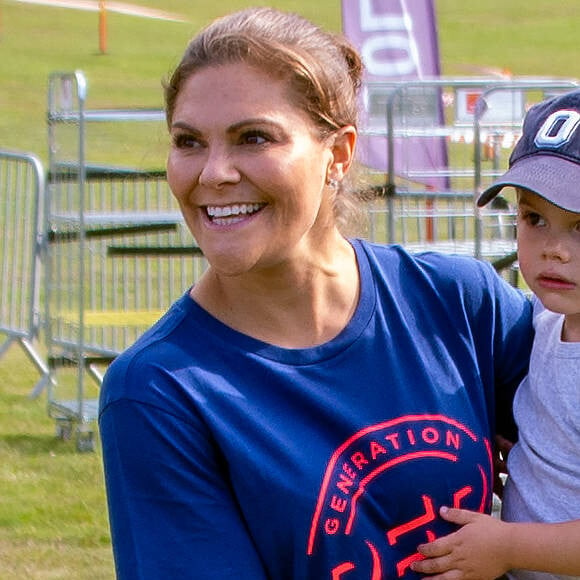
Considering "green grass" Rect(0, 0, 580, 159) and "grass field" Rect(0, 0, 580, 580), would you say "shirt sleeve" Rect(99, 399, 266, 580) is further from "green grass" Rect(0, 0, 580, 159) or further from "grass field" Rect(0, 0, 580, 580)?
"green grass" Rect(0, 0, 580, 159)

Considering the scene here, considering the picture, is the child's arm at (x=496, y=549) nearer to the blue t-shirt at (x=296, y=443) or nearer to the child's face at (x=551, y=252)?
the blue t-shirt at (x=296, y=443)

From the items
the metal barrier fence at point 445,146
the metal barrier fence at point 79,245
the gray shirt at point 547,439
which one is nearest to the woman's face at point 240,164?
the gray shirt at point 547,439

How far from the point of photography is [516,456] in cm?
249

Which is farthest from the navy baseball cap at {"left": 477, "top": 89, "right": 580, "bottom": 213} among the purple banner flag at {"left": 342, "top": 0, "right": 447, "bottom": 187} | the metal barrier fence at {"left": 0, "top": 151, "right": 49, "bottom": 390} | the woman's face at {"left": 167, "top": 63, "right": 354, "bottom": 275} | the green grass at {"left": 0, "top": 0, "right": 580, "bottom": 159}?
the green grass at {"left": 0, "top": 0, "right": 580, "bottom": 159}

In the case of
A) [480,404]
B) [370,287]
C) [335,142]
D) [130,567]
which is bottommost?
[130,567]

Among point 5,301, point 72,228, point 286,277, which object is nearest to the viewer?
point 286,277

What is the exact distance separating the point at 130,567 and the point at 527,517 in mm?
663

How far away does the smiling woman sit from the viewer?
7.09ft

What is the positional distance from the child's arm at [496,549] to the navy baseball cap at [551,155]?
50 cm

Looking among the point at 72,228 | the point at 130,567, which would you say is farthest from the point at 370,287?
Answer: the point at 72,228

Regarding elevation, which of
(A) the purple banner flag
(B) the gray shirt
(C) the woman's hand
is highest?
(A) the purple banner flag

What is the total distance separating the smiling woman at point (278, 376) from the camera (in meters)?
2.16

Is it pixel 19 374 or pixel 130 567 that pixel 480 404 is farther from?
pixel 19 374

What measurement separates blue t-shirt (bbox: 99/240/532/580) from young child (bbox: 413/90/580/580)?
0.19 feet
